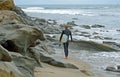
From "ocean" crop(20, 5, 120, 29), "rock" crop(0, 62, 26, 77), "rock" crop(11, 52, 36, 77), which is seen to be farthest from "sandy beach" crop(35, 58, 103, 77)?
"ocean" crop(20, 5, 120, 29)

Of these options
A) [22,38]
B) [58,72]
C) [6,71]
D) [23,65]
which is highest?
[6,71]

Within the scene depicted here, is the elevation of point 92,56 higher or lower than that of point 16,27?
lower

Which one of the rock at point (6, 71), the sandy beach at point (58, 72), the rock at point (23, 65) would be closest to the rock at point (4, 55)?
the rock at point (6, 71)

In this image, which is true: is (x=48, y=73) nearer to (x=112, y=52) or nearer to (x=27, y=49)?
(x=27, y=49)

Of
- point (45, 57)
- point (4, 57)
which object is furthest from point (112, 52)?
point (4, 57)

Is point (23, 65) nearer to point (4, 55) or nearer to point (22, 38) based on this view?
point (4, 55)

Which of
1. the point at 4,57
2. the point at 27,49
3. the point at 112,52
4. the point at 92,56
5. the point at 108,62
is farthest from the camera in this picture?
the point at 112,52

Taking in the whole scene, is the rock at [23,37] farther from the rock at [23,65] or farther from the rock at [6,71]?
the rock at [6,71]

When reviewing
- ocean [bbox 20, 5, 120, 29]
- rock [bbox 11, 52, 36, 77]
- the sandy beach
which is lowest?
ocean [bbox 20, 5, 120, 29]

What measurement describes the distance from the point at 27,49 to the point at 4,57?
4.23 m

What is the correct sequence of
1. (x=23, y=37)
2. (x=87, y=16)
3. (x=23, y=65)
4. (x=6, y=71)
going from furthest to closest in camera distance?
(x=87, y=16) → (x=23, y=37) → (x=23, y=65) → (x=6, y=71)

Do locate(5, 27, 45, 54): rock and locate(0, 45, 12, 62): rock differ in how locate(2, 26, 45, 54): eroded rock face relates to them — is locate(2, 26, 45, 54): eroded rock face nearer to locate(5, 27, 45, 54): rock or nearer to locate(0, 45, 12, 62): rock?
locate(5, 27, 45, 54): rock

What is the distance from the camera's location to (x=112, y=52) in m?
20.2

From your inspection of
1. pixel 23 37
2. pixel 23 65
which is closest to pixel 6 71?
pixel 23 65
